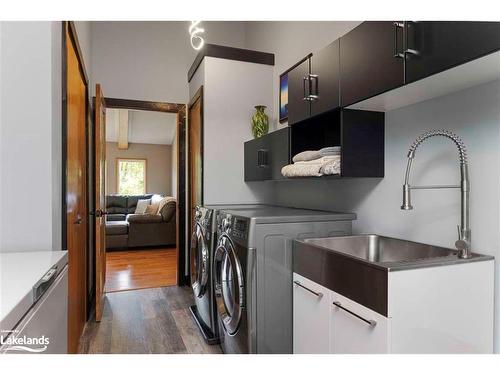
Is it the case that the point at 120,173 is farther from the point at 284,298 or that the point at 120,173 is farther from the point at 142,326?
the point at 284,298

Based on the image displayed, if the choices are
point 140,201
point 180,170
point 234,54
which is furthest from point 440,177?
point 140,201

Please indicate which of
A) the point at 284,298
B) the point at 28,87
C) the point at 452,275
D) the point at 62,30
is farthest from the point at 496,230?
the point at 62,30

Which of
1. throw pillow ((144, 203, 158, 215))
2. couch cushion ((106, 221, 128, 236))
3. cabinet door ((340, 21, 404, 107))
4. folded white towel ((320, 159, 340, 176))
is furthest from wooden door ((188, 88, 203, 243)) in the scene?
throw pillow ((144, 203, 158, 215))

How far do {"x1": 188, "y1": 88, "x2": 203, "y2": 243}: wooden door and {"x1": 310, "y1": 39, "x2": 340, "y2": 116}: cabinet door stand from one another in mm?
1493

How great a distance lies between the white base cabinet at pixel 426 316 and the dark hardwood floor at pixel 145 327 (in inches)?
50.7

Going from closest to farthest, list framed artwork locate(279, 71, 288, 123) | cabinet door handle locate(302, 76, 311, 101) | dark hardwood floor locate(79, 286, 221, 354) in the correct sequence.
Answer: cabinet door handle locate(302, 76, 311, 101), dark hardwood floor locate(79, 286, 221, 354), framed artwork locate(279, 71, 288, 123)

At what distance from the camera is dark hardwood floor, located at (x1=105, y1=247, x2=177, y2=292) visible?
3.86m

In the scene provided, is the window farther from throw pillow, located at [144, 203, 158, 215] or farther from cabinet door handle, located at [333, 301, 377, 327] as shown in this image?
cabinet door handle, located at [333, 301, 377, 327]

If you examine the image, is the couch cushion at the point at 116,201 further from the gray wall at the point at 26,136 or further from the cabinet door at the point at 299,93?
the gray wall at the point at 26,136

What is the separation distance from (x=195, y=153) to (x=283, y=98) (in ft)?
3.83

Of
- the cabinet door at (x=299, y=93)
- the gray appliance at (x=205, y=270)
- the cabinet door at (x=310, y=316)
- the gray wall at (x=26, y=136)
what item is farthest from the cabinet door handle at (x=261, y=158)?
the gray wall at (x=26, y=136)
